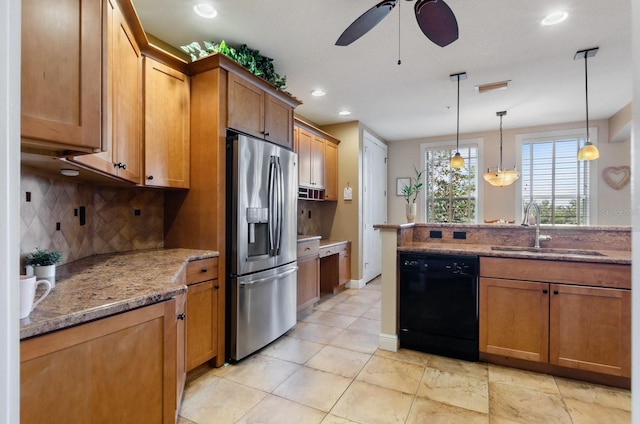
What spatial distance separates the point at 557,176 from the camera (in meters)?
5.31

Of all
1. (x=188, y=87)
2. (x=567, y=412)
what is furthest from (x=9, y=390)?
(x=567, y=412)

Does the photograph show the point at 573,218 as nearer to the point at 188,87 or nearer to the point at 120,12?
the point at 188,87

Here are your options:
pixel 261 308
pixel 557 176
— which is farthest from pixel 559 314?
A: pixel 557 176

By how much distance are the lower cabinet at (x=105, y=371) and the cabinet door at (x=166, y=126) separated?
128 centimetres

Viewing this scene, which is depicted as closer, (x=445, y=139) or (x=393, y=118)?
(x=393, y=118)

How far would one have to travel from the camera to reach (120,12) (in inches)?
69.7

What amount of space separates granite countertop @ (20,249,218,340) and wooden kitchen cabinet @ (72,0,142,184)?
55 cm

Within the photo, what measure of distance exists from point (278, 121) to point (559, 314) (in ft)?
9.34

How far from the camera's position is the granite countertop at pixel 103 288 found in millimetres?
1025

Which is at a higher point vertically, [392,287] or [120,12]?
[120,12]

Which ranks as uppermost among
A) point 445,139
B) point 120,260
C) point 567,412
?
point 445,139

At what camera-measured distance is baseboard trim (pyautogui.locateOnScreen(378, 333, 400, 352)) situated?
2.76 meters

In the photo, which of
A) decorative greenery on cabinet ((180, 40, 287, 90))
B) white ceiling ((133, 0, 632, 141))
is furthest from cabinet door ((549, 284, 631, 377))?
decorative greenery on cabinet ((180, 40, 287, 90))

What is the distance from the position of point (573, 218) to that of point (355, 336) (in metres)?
4.58
